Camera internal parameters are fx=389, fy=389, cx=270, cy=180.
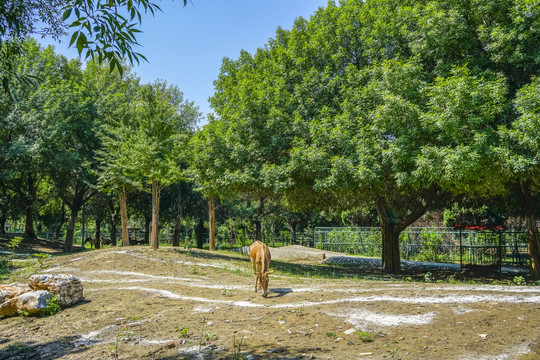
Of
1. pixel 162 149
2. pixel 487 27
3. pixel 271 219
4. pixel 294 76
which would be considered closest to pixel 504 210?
pixel 487 27

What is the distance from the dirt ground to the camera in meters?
5.88

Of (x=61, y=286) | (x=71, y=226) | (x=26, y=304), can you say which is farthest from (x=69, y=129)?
(x=26, y=304)

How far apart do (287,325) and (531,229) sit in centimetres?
1394

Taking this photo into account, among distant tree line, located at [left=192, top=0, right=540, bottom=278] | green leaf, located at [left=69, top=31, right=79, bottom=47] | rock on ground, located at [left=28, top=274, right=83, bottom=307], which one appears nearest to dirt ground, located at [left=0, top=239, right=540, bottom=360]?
rock on ground, located at [left=28, top=274, right=83, bottom=307]

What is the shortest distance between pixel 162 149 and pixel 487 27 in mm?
14449

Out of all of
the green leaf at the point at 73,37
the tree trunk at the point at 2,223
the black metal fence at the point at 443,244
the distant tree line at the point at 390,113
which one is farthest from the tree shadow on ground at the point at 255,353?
the tree trunk at the point at 2,223

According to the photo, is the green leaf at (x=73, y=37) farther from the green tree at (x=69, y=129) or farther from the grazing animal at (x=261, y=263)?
the green tree at (x=69, y=129)

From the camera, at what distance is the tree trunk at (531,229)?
631 inches

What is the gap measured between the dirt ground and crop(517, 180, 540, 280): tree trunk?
848 cm

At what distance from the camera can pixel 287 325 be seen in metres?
7.29

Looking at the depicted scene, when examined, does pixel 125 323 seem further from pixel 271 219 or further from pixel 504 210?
pixel 271 219

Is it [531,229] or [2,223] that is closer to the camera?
[531,229]

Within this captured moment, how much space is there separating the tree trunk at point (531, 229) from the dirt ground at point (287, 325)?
8484 millimetres

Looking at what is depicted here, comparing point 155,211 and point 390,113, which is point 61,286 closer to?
point 155,211
